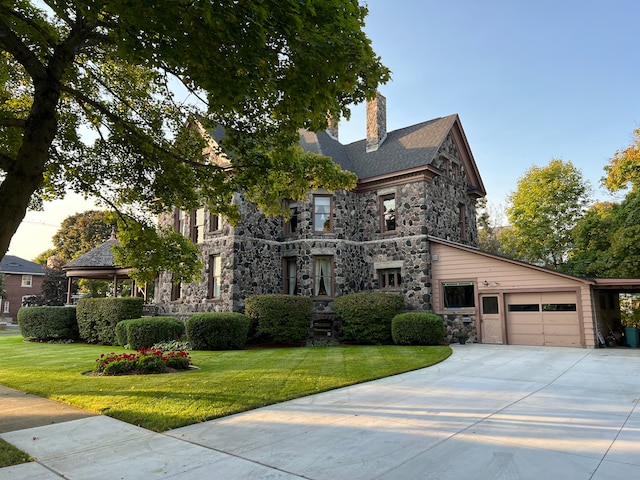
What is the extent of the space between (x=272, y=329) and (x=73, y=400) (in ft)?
31.9

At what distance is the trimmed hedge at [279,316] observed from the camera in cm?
1672

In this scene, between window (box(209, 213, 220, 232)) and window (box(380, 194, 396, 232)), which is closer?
window (box(209, 213, 220, 232))

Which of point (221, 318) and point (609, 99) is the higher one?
point (609, 99)

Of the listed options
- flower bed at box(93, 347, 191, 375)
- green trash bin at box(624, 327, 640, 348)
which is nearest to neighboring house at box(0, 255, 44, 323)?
flower bed at box(93, 347, 191, 375)

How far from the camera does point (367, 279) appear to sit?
20.7 metres

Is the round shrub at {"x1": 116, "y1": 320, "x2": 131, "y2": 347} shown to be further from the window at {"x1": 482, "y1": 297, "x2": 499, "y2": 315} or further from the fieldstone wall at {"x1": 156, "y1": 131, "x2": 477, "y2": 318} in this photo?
the window at {"x1": 482, "y1": 297, "x2": 499, "y2": 315}

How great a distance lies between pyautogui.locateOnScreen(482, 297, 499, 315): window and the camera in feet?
57.3

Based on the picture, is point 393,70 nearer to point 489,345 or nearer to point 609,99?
point 489,345

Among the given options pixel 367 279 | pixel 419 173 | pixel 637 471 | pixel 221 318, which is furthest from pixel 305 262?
pixel 637 471

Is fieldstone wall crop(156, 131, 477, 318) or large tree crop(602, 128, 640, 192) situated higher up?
large tree crop(602, 128, 640, 192)

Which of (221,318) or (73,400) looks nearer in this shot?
(73,400)

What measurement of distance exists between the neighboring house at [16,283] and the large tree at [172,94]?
44.7 meters

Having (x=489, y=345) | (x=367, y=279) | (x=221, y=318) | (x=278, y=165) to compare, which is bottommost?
(x=489, y=345)

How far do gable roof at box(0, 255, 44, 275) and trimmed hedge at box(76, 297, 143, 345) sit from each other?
111 feet
